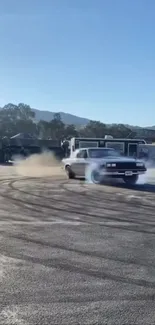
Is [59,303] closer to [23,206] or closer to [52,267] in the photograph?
[52,267]

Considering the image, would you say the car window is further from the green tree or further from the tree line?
the green tree

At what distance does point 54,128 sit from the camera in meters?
76.4

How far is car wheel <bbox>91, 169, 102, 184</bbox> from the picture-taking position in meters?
17.9

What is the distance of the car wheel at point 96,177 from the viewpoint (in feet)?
58.6

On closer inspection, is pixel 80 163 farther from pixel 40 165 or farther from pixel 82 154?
pixel 40 165

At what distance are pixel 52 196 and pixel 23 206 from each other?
2.56 m

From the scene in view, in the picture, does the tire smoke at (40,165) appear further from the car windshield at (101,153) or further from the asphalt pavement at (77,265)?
the asphalt pavement at (77,265)

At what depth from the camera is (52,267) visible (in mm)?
5406

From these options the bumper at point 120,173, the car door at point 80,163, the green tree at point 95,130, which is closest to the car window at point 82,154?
the car door at point 80,163

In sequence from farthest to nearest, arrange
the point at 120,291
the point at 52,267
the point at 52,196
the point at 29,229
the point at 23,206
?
the point at 52,196
the point at 23,206
the point at 29,229
the point at 52,267
the point at 120,291

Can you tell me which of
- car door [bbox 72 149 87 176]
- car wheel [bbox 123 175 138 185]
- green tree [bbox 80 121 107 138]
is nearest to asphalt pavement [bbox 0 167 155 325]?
car wheel [bbox 123 175 138 185]

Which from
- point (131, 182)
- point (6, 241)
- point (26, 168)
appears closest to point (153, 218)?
point (6, 241)

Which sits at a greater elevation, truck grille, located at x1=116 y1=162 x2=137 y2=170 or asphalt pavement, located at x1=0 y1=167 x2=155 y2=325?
truck grille, located at x1=116 y1=162 x2=137 y2=170

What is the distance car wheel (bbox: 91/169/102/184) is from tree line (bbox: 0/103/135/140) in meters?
50.5
